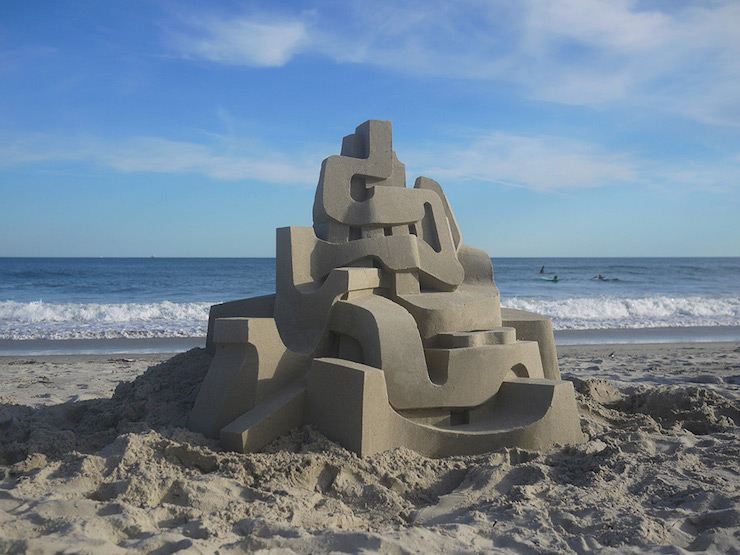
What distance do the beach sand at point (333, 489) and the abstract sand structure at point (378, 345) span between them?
194mm

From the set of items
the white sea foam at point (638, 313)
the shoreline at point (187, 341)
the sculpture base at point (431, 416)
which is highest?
the sculpture base at point (431, 416)

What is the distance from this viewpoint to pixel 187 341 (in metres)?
11.5

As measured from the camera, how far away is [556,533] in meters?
2.92

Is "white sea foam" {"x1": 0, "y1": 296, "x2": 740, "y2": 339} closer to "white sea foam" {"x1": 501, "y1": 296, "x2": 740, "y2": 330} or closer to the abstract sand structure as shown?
"white sea foam" {"x1": 501, "y1": 296, "x2": 740, "y2": 330}

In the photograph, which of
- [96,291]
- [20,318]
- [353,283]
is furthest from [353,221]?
[96,291]

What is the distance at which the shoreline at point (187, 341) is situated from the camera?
10.6 meters

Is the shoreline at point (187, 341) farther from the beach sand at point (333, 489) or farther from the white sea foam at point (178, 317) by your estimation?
the beach sand at point (333, 489)

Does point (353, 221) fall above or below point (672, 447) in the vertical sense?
above

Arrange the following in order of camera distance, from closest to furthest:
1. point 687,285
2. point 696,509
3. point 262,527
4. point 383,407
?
point 262,527 < point 696,509 < point 383,407 < point 687,285

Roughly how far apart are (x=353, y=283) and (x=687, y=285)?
94.3 ft

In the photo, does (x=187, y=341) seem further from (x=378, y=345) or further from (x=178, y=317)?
(x=378, y=345)

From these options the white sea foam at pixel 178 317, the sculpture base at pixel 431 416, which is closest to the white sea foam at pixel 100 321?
the white sea foam at pixel 178 317

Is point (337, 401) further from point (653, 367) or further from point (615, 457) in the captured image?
point (653, 367)

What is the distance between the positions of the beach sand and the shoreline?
18.5 feet
